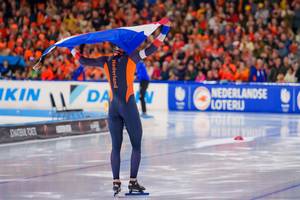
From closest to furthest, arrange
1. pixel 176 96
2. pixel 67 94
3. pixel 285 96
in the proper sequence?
1. pixel 285 96
2. pixel 176 96
3. pixel 67 94

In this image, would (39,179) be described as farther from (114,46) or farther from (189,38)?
(189,38)

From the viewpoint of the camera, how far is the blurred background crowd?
2903cm

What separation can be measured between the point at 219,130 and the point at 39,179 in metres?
9.03

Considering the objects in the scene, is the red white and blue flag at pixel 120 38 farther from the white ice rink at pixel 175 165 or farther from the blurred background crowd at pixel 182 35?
the blurred background crowd at pixel 182 35

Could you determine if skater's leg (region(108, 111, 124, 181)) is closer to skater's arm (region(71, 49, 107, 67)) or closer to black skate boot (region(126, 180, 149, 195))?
black skate boot (region(126, 180, 149, 195))

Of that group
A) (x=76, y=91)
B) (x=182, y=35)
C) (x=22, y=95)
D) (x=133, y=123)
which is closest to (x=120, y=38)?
(x=133, y=123)

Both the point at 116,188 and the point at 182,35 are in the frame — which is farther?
the point at 182,35

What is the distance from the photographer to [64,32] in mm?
34219

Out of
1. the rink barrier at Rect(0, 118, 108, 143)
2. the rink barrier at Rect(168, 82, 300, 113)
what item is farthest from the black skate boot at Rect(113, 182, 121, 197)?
the rink barrier at Rect(168, 82, 300, 113)

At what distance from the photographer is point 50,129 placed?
63.2ft

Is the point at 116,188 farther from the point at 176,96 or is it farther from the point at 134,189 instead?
the point at 176,96

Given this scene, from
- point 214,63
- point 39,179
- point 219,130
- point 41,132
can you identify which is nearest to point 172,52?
point 214,63

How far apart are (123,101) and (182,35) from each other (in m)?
20.8

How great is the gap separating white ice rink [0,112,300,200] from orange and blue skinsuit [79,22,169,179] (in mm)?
689
